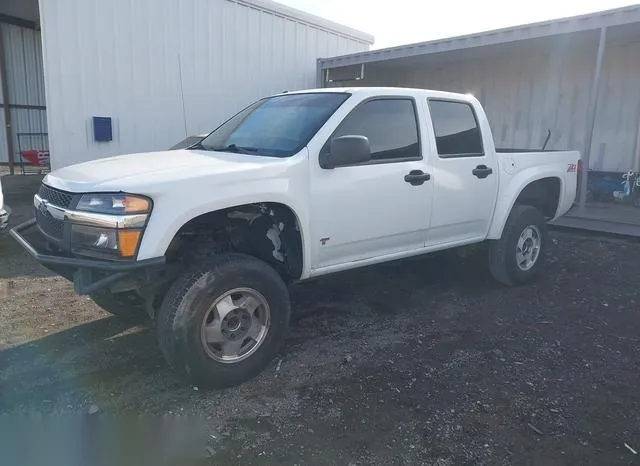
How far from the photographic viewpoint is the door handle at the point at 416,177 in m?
4.21

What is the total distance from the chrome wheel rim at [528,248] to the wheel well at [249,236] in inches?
113

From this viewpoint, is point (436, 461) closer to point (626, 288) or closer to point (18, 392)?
point (18, 392)

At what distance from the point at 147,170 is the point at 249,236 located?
85 centimetres

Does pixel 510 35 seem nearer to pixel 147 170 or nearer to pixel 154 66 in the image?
pixel 154 66

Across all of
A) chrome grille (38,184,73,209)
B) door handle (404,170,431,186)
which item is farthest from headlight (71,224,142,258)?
door handle (404,170,431,186)

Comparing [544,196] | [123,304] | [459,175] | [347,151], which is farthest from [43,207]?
[544,196]

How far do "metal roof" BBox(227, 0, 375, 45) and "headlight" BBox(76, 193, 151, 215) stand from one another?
9.02 m

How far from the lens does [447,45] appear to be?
10.1 meters

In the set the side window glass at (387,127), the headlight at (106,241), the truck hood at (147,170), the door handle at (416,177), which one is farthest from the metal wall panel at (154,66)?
the door handle at (416,177)

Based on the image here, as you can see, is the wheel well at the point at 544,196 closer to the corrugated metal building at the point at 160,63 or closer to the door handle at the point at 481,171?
the door handle at the point at 481,171

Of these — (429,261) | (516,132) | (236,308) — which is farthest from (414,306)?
(516,132)

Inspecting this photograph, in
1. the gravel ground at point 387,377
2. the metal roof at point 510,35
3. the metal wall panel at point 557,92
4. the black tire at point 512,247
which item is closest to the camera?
the gravel ground at point 387,377

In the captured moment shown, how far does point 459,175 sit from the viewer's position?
15.4ft

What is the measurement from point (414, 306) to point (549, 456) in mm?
2352
